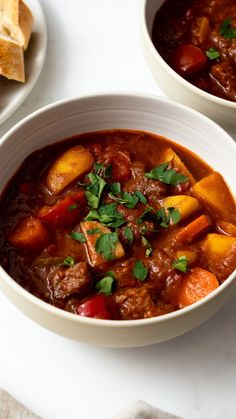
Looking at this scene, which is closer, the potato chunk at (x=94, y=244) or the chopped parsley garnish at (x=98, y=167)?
the potato chunk at (x=94, y=244)

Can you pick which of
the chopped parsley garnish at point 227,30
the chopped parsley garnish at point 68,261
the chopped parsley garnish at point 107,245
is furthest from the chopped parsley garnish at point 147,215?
the chopped parsley garnish at point 227,30

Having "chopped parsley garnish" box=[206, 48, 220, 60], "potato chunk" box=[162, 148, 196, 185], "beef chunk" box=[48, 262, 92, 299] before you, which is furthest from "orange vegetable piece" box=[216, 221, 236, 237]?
"chopped parsley garnish" box=[206, 48, 220, 60]

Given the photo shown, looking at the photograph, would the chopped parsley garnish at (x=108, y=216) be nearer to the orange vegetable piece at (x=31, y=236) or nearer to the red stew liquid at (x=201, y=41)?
the orange vegetable piece at (x=31, y=236)

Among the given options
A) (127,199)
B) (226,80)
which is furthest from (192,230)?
(226,80)

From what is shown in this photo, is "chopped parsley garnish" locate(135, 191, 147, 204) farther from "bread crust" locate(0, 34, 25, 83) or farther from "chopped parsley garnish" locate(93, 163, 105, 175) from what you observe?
"bread crust" locate(0, 34, 25, 83)

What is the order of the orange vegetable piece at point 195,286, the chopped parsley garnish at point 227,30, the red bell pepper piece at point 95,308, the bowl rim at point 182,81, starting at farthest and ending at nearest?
1. the chopped parsley garnish at point 227,30
2. the bowl rim at point 182,81
3. the orange vegetable piece at point 195,286
4. the red bell pepper piece at point 95,308
